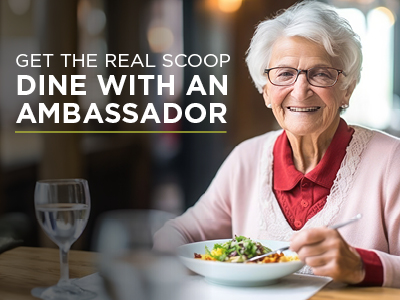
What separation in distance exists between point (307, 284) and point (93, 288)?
0.31 meters

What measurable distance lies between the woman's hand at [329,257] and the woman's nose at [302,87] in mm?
317

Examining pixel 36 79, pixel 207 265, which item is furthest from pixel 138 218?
pixel 36 79

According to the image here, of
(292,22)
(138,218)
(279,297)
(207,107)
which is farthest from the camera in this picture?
(207,107)

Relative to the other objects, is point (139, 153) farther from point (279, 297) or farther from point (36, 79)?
point (279, 297)

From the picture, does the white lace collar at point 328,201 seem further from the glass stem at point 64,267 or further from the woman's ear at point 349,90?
the glass stem at point 64,267

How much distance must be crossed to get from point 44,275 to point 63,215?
17 centimetres

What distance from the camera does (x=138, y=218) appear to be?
37 centimetres

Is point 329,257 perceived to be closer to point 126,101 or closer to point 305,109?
point 305,109

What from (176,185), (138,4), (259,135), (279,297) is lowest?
(279,297)

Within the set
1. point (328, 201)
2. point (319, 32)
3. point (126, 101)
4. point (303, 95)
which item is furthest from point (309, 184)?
point (126, 101)

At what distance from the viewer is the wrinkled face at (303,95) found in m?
0.92

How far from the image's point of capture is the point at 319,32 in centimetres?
90

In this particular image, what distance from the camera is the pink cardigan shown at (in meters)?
0.88

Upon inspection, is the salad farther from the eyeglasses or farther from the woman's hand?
the eyeglasses
